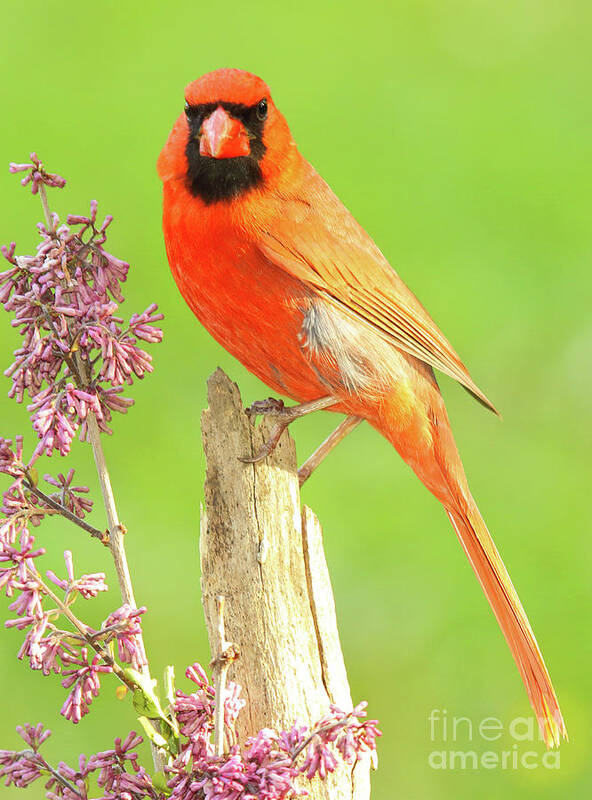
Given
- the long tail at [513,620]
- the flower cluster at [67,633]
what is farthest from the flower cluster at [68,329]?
the long tail at [513,620]

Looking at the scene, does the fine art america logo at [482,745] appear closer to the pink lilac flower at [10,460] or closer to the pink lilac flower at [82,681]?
the pink lilac flower at [82,681]

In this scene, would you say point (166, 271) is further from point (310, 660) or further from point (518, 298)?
point (310, 660)

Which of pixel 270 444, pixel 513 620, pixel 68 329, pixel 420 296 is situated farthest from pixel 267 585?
pixel 420 296

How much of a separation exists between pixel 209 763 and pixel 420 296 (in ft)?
13.1

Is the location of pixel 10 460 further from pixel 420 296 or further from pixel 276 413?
pixel 420 296

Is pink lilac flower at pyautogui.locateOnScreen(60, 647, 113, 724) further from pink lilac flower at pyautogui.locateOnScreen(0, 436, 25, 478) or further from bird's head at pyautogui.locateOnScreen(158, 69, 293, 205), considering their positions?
bird's head at pyautogui.locateOnScreen(158, 69, 293, 205)

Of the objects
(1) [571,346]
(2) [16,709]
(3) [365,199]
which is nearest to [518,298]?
(1) [571,346]

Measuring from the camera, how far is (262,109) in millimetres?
2701

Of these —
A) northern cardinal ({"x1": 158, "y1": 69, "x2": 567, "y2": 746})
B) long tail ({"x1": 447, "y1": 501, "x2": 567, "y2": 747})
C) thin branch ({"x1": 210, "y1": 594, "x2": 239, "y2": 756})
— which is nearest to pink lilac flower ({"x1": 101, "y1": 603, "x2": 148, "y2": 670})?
thin branch ({"x1": 210, "y1": 594, "x2": 239, "y2": 756})

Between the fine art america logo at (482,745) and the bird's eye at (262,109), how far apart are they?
7.05 feet

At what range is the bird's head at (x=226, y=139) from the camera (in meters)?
2.57

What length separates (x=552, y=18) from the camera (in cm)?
799

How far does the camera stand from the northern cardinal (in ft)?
8.68

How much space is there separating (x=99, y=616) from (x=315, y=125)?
3.52 metres
